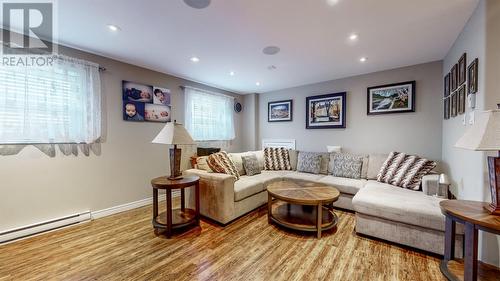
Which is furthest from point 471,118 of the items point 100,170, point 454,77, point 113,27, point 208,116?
point 100,170

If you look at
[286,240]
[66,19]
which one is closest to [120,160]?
[66,19]

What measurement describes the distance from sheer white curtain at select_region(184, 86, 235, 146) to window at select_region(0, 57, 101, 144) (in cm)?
154

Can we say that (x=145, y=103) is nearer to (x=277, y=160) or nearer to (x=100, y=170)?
(x=100, y=170)

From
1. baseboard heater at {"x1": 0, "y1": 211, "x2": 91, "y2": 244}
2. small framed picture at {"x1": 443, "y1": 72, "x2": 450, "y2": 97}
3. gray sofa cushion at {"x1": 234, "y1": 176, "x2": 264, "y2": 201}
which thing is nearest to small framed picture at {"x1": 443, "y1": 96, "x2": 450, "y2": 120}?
small framed picture at {"x1": 443, "y1": 72, "x2": 450, "y2": 97}

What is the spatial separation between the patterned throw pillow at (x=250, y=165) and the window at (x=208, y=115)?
3.99 feet

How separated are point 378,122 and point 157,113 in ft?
13.0

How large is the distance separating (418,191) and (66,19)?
176 inches

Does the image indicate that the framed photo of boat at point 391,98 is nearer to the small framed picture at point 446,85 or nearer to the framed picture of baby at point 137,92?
the small framed picture at point 446,85

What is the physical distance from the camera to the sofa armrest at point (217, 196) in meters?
2.56

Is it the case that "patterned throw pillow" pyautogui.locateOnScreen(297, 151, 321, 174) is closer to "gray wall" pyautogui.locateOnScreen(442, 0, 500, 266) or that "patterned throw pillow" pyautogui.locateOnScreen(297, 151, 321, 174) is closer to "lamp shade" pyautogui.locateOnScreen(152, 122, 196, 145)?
"gray wall" pyautogui.locateOnScreen(442, 0, 500, 266)

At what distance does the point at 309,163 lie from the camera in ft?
12.6

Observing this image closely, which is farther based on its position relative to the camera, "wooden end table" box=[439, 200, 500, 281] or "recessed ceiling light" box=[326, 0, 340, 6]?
"recessed ceiling light" box=[326, 0, 340, 6]

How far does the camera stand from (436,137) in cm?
311

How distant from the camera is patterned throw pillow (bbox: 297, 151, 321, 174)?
376 centimetres
